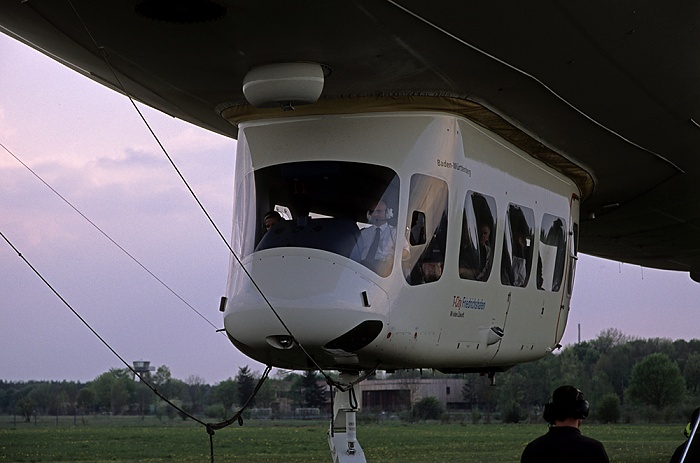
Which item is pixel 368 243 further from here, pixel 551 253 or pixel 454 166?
pixel 551 253

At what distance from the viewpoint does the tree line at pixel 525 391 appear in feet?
267

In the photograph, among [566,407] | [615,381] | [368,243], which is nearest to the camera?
[566,407]

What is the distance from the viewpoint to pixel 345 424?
12727 millimetres

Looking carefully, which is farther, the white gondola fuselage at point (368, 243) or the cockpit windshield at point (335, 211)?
the cockpit windshield at point (335, 211)

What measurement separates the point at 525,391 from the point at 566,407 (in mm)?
89659

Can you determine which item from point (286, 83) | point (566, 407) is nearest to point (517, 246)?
point (286, 83)

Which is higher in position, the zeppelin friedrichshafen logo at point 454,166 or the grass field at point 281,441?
the zeppelin friedrichshafen logo at point 454,166

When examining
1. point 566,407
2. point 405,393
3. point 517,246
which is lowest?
point 566,407

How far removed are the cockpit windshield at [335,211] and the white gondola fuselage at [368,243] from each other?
13mm

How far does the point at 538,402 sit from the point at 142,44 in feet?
277

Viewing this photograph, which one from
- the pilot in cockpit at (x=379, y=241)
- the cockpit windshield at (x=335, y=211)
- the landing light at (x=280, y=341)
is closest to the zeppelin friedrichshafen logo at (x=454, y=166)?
the cockpit windshield at (x=335, y=211)

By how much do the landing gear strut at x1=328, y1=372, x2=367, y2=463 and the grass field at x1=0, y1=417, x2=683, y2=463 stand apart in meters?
32.3

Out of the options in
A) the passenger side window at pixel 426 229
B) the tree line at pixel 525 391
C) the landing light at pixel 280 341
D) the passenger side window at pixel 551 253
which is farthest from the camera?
the tree line at pixel 525 391

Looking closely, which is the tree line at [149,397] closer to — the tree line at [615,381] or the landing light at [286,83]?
the tree line at [615,381]
